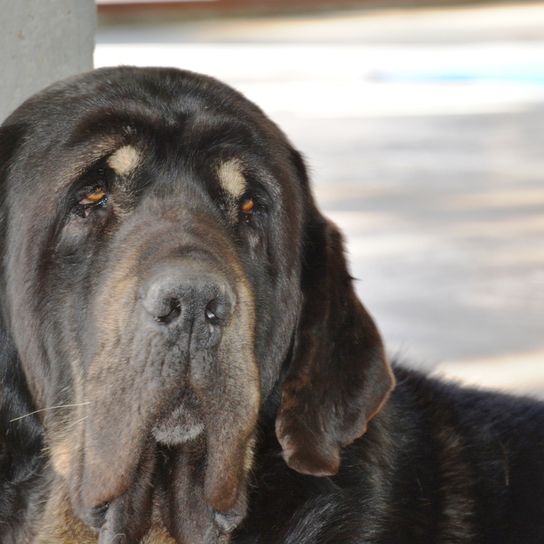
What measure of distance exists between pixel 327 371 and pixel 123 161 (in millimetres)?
750

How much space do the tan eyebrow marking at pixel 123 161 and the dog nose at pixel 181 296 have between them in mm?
408

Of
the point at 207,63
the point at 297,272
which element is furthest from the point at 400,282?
the point at 207,63

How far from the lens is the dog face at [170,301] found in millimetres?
2748

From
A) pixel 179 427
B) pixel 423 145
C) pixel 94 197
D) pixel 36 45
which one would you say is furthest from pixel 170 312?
pixel 423 145

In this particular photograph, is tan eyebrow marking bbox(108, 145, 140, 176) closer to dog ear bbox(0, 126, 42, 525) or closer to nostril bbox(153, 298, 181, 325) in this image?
dog ear bbox(0, 126, 42, 525)

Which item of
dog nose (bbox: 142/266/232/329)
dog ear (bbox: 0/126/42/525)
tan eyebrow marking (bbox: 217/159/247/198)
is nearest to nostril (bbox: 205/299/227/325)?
dog nose (bbox: 142/266/232/329)

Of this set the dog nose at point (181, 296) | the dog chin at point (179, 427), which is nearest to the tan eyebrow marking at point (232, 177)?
the dog nose at point (181, 296)

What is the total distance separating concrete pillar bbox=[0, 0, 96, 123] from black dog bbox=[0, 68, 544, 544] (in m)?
1.29

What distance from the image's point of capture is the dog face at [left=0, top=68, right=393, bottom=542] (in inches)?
108

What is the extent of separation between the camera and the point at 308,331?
323 cm

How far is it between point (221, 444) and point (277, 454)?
39cm

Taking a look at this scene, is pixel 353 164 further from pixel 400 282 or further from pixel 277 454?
pixel 277 454

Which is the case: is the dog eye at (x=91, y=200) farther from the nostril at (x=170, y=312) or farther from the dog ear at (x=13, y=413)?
the nostril at (x=170, y=312)

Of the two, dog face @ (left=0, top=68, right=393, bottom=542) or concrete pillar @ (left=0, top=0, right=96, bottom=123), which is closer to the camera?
dog face @ (left=0, top=68, right=393, bottom=542)
